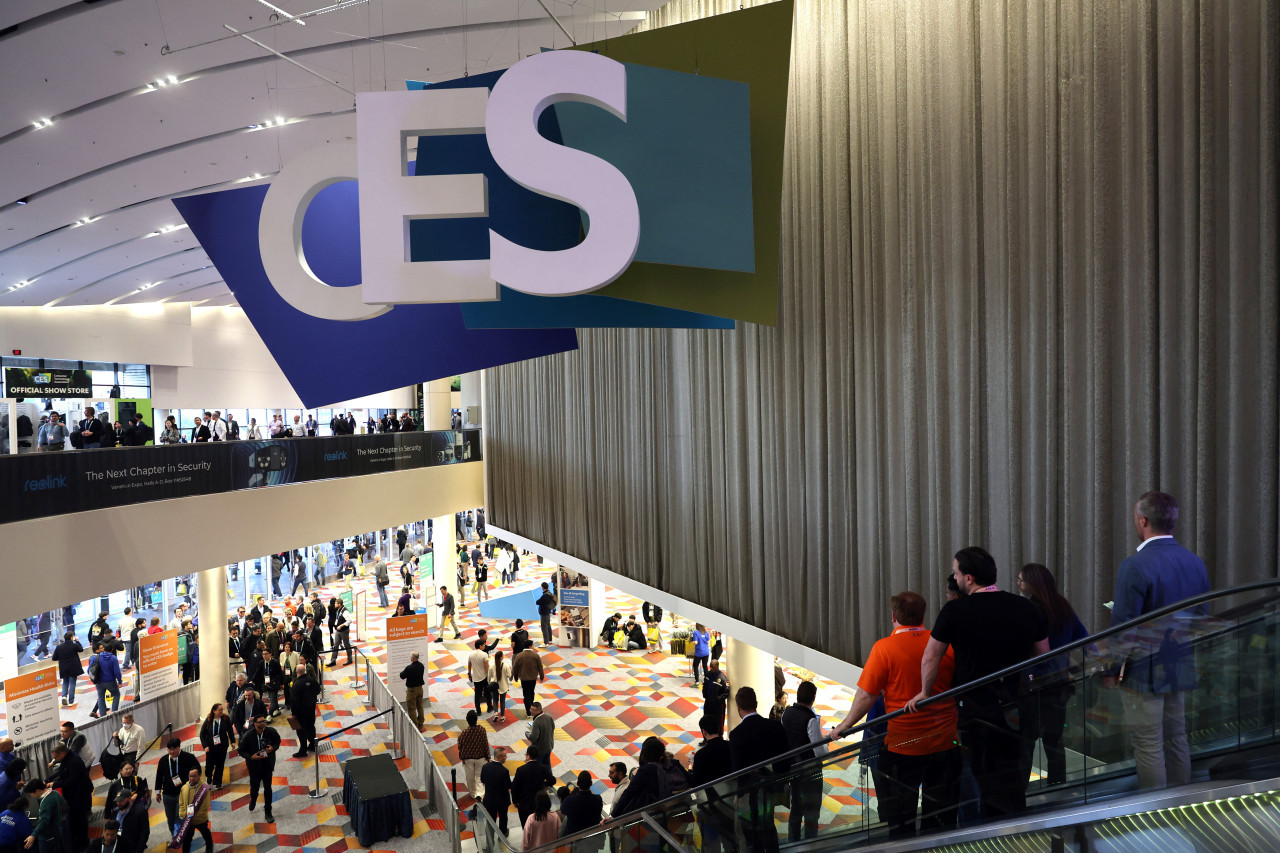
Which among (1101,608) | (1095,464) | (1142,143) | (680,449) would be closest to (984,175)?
(1142,143)

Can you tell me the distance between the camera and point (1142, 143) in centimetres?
504

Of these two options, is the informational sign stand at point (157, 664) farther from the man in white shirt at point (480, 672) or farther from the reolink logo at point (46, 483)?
the man in white shirt at point (480, 672)

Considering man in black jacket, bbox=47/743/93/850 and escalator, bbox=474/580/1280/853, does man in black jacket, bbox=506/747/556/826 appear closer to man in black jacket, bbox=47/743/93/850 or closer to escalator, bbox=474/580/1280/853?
man in black jacket, bbox=47/743/93/850

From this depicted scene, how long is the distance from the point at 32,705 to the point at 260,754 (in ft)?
10.9

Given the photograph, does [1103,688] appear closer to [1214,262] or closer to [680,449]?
[1214,262]

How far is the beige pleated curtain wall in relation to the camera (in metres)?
4.66

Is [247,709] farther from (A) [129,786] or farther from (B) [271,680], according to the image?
(B) [271,680]

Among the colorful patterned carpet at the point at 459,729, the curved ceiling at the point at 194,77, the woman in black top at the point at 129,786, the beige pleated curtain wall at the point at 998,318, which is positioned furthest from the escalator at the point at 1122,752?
the curved ceiling at the point at 194,77

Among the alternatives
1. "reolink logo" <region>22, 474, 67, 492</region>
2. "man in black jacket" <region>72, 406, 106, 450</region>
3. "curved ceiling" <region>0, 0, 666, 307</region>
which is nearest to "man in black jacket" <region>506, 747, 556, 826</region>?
"reolink logo" <region>22, 474, 67, 492</region>

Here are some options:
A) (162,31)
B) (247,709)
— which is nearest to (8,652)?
(247,709)

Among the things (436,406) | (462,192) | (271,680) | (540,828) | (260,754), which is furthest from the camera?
(436,406)

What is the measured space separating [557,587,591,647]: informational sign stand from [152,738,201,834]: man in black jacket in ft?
31.3

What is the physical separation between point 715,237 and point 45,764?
11.5 metres

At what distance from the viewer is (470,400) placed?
27.7 meters
